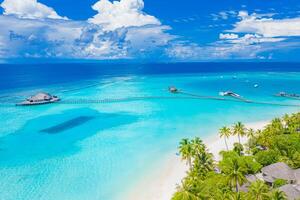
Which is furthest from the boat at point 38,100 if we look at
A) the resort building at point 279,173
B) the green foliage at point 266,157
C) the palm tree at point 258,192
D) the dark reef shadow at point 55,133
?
the palm tree at point 258,192

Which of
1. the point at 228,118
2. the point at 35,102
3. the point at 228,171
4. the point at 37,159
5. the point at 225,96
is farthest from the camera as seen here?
the point at 225,96

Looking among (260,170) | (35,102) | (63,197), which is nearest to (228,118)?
(260,170)

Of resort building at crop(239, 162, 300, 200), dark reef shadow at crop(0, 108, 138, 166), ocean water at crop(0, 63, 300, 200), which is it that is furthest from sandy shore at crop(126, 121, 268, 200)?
dark reef shadow at crop(0, 108, 138, 166)

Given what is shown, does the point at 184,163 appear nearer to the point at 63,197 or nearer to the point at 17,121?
the point at 63,197

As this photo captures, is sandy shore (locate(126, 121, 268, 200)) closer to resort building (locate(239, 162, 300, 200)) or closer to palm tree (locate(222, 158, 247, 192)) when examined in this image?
palm tree (locate(222, 158, 247, 192))

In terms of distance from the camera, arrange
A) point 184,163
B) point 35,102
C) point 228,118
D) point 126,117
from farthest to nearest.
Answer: point 35,102 < point 126,117 < point 228,118 < point 184,163

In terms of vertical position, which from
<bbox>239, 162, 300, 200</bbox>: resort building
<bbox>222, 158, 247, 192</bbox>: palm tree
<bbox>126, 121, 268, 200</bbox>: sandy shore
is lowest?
<bbox>126, 121, 268, 200</bbox>: sandy shore
